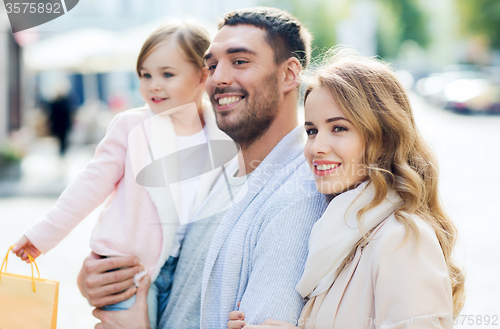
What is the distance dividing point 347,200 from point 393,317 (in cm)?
42

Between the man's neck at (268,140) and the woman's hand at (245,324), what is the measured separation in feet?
2.56

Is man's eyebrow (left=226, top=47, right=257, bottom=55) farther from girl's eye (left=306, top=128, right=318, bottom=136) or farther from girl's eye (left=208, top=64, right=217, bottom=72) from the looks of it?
girl's eye (left=306, top=128, right=318, bottom=136)

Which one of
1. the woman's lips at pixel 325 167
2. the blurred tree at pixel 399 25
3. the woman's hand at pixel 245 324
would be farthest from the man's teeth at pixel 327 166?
the blurred tree at pixel 399 25

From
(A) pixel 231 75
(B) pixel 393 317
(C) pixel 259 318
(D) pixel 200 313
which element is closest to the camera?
(B) pixel 393 317

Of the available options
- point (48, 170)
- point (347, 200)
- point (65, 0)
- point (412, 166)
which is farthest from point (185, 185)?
point (48, 170)

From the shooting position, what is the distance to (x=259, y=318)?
1.55 metres

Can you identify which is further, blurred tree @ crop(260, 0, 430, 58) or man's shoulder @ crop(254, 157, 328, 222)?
blurred tree @ crop(260, 0, 430, 58)

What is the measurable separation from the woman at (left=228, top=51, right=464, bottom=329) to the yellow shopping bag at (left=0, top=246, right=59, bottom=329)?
0.88 metres

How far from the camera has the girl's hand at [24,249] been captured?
7.37 feet

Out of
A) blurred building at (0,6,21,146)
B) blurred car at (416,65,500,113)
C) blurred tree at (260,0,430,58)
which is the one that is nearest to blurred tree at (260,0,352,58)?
blurred tree at (260,0,430,58)

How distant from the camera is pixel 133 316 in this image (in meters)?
2.08

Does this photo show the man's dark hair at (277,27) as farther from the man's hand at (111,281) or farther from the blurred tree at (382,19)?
the blurred tree at (382,19)

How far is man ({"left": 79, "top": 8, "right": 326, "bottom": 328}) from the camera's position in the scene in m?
1.65

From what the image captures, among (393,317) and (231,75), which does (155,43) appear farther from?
(393,317)
